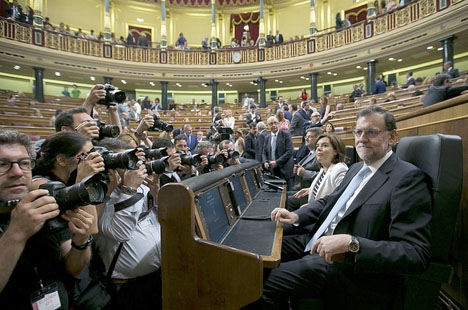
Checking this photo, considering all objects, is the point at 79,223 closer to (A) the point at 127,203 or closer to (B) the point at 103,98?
(A) the point at 127,203

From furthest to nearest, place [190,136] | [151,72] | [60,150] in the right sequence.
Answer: [151,72]
[190,136]
[60,150]

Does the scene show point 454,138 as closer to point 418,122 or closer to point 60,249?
point 418,122

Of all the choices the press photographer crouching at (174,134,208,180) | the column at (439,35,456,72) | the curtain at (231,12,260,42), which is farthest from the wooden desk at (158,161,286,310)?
the curtain at (231,12,260,42)

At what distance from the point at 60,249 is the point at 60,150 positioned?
0.42 m

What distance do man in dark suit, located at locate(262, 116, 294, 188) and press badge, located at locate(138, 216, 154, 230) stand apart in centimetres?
257

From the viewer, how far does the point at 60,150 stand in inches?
48.3

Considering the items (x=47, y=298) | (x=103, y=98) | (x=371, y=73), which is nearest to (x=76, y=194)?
(x=47, y=298)

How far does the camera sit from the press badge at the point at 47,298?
940mm

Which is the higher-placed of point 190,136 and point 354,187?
point 190,136

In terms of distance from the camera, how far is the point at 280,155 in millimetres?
4020

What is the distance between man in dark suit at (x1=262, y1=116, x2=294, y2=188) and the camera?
394cm

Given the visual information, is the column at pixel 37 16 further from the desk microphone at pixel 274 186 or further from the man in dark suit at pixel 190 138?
the desk microphone at pixel 274 186

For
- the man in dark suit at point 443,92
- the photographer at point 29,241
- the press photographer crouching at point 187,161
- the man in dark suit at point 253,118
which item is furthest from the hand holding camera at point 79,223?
the man in dark suit at point 253,118

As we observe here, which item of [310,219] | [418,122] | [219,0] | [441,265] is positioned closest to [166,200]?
[310,219]
